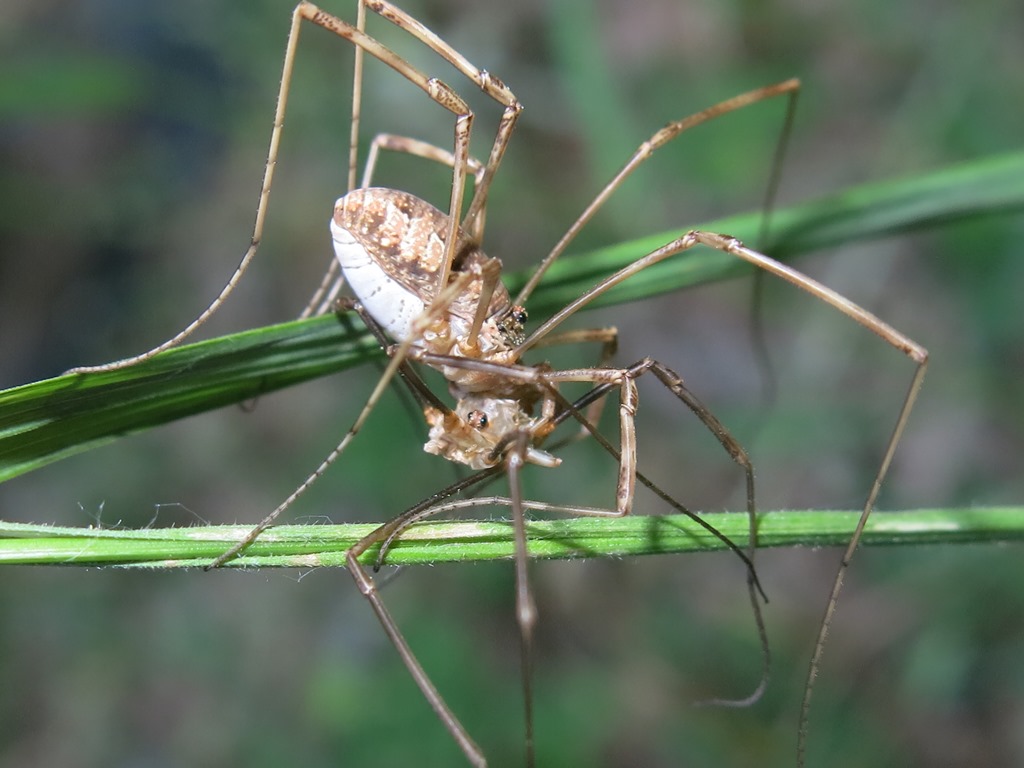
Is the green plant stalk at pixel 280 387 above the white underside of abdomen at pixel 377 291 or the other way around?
the other way around

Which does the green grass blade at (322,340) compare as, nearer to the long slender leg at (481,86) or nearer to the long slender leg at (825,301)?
the long slender leg at (825,301)

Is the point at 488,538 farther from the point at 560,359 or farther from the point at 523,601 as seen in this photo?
the point at 560,359

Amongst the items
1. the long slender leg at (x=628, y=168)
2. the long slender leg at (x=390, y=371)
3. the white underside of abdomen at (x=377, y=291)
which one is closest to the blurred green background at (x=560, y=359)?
the long slender leg at (x=628, y=168)

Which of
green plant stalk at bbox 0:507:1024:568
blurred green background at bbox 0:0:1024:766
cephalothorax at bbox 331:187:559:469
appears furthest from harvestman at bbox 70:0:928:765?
blurred green background at bbox 0:0:1024:766

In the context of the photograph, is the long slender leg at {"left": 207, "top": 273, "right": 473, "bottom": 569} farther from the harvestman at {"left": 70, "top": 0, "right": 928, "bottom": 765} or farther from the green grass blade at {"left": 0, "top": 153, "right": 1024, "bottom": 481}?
the green grass blade at {"left": 0, "top": 153, "right": 1024, "bottom": 481}

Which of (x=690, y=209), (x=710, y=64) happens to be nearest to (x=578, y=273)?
(x=690, y=209)
